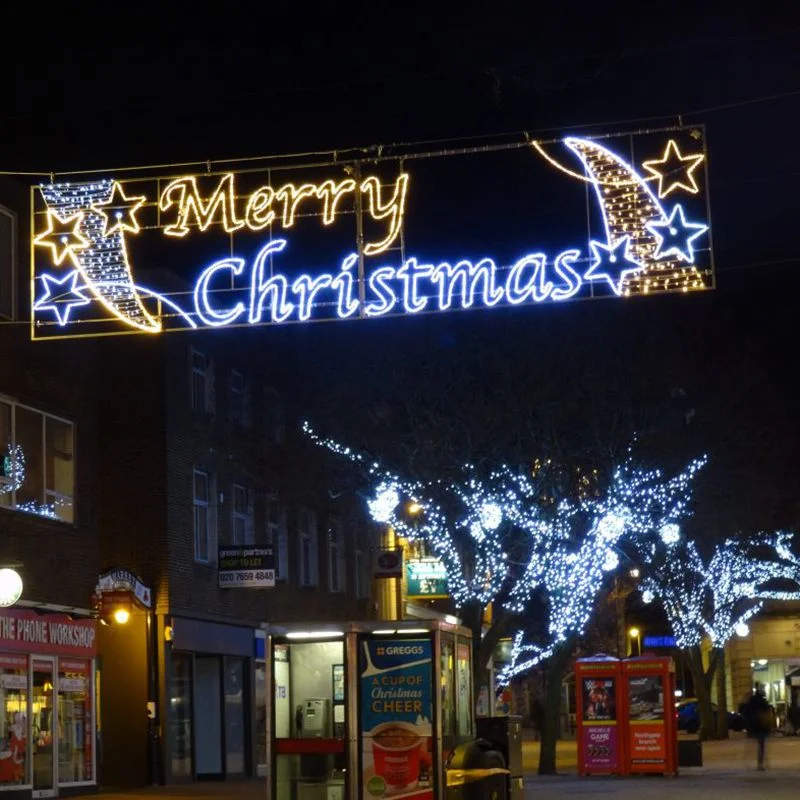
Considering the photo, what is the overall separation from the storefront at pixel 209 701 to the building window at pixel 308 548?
4046 mm

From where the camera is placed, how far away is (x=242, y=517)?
34812mm

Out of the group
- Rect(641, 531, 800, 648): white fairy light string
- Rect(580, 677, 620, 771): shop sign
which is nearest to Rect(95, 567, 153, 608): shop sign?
Rect(580, 677, 620, 771): shop sign

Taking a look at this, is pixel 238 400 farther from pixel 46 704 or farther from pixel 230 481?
pixel 46 704

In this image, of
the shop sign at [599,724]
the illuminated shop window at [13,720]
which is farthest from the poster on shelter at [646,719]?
the illuminated shop window at [13,720]

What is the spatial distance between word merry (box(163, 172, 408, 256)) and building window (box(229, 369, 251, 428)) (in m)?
17.3

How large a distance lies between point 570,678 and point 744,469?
31.4m

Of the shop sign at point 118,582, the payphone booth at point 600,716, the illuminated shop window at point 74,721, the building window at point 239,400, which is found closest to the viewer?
the illuminated shop window at point 74,721

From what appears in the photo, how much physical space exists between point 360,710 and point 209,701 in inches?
652

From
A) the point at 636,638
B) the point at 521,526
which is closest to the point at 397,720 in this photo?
the point at 521,526

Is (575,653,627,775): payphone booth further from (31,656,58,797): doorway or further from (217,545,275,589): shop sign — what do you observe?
(31,656,58,797): doorway

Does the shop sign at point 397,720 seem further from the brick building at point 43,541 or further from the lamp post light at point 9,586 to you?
the brick building at point 43,541

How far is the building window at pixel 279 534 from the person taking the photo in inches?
1444

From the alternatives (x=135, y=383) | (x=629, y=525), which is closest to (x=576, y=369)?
(x=629, y=525)

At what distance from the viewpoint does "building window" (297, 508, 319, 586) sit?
1522 inches
